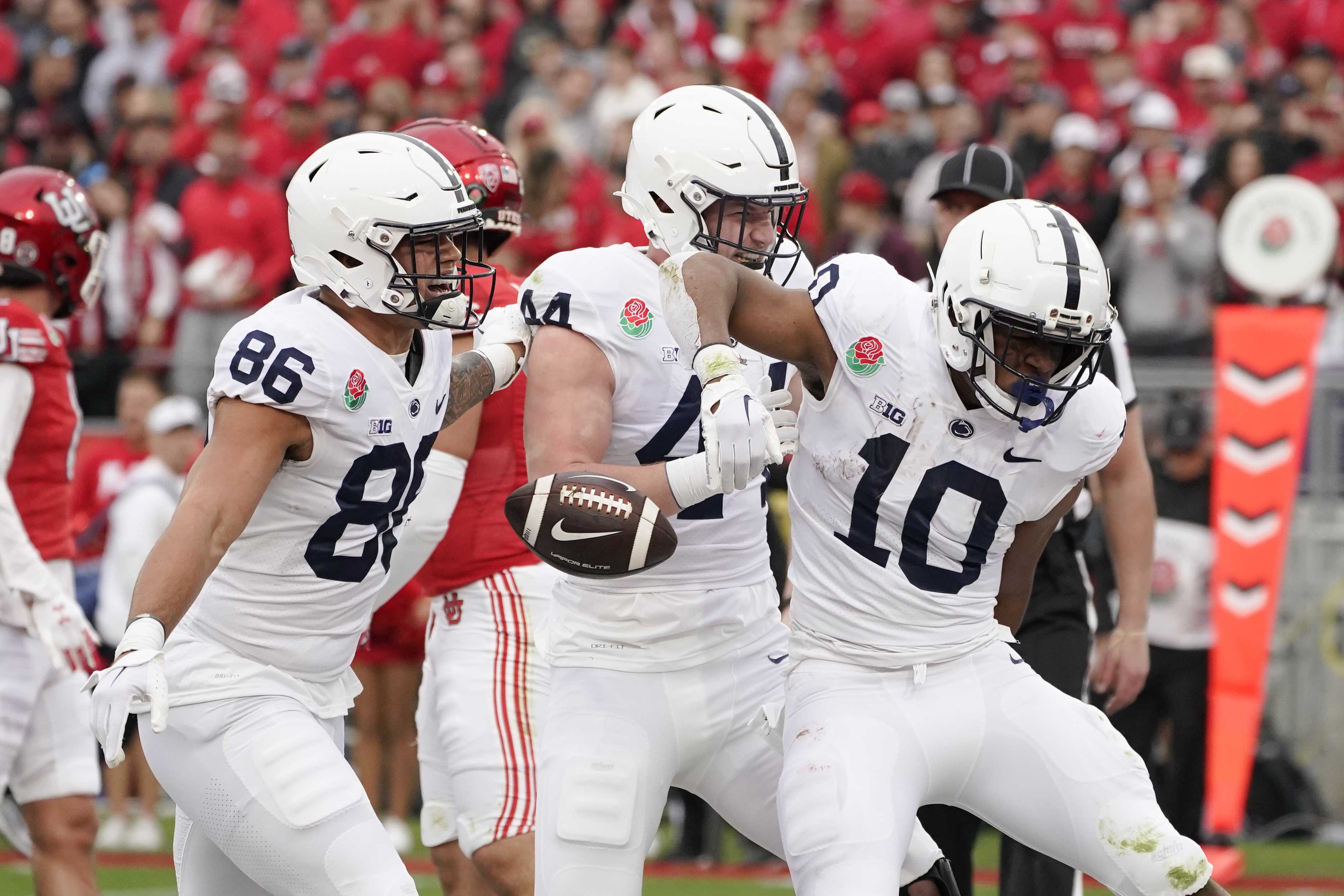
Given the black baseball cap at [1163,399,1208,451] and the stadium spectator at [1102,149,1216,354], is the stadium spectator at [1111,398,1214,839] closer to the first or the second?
the black baseball cap at [1163,399,1208,451]

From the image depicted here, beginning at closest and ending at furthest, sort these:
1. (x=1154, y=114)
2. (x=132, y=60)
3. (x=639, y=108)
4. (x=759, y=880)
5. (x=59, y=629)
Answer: (x=59, y=629) → (x=759, y=880) → (x=1154, y=114) → (x=639, y=108) → (x=132, y=60)

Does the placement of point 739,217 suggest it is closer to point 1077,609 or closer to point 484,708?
point 484,708

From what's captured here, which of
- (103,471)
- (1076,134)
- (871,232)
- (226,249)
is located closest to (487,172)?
(103,471)

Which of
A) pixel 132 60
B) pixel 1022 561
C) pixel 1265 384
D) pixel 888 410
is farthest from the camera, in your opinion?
pixel 132 60

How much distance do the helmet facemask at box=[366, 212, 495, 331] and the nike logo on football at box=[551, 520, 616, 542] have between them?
0.55m

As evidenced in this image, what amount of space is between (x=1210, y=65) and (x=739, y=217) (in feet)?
23.0

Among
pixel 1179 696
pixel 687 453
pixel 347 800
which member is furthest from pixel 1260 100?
pixel 347 800

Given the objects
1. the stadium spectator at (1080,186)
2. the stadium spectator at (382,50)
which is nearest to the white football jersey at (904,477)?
the stadium spectator at (1080,186)

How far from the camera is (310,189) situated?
11.9 ft

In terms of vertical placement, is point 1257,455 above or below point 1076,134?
below

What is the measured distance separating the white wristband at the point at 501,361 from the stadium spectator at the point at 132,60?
8.52 metres

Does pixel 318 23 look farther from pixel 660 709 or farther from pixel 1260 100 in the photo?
pixel 660 709

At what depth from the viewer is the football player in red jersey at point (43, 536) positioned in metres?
4.55

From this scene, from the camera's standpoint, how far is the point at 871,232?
8.99 metres
